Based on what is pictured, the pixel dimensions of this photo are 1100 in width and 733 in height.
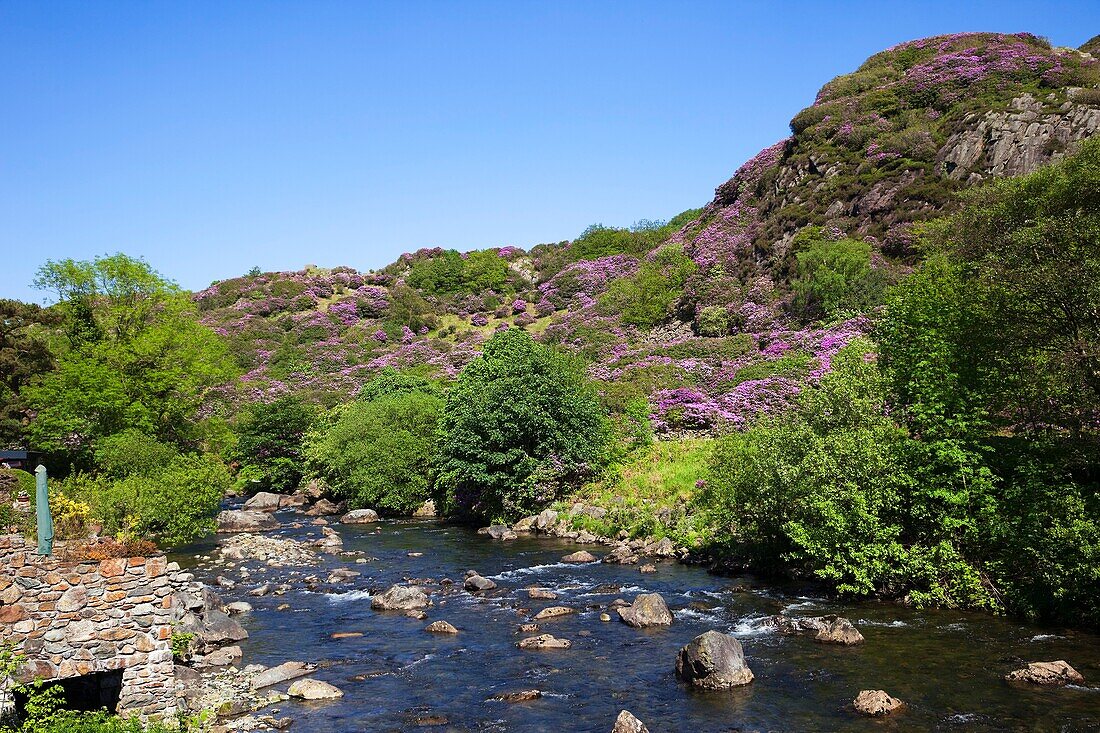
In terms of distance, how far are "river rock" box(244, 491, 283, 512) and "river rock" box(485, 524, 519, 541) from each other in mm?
18089

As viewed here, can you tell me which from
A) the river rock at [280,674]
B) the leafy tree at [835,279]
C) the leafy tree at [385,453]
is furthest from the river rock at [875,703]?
the leafy tree at [835,279]

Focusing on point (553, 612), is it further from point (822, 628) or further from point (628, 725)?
point (628, 725)

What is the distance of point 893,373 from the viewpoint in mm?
24141

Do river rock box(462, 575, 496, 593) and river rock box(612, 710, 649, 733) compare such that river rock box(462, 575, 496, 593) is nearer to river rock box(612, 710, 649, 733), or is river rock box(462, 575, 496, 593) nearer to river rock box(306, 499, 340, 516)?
river rock box(612, 710, 649, 733)

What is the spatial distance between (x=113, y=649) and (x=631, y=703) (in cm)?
1035

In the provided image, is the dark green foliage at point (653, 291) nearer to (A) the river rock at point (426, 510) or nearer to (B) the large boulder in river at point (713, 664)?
(A) the river rock at point (426, 510)

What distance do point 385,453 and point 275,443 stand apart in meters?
14.4

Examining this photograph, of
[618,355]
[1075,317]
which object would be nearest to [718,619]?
[1075,317]

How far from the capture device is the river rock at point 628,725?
13.7 m

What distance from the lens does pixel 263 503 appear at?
48.0 meters

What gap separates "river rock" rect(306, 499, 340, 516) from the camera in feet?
155

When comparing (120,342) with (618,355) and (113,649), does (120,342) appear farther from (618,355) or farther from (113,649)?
(618,355)

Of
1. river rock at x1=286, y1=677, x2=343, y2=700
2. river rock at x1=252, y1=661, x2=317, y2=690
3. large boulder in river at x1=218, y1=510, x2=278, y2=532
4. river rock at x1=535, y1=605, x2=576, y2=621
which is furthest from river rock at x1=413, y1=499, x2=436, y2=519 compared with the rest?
river rock at x1=286, y1=677, x2=343, y2=700

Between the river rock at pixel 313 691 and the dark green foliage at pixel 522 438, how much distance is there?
73.0 ft
